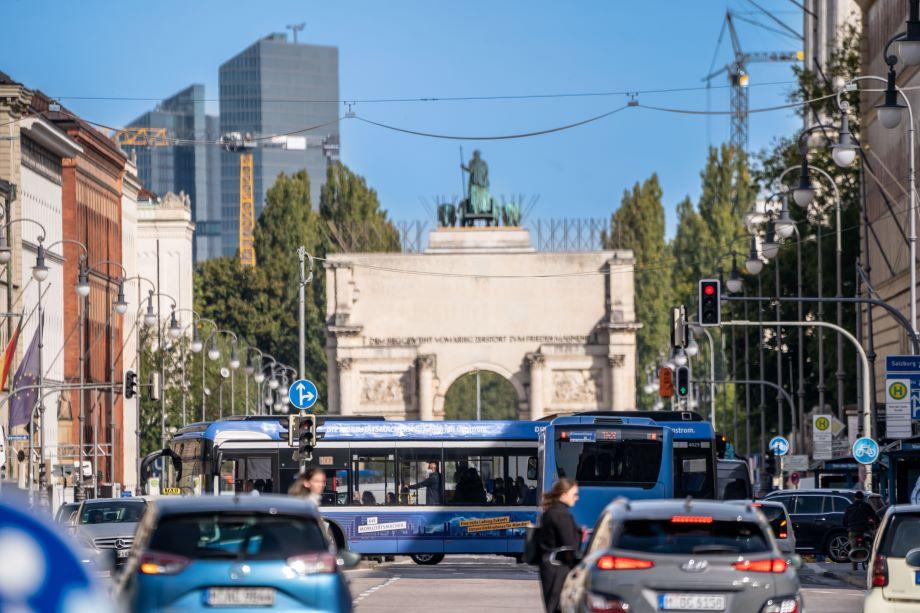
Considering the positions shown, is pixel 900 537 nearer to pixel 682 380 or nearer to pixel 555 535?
pixel 555 535

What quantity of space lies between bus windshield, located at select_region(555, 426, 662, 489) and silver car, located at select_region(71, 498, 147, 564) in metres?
6.99

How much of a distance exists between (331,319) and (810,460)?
4308 centimetres

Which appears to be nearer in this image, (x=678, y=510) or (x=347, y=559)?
(x=678, y=510)

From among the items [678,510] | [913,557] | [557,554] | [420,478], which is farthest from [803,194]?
[678,510]

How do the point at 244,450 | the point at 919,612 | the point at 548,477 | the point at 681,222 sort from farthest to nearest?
the point at 681,222 < the point at 244,450 < the point at 548,477 < the point at 919,612

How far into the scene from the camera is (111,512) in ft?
105

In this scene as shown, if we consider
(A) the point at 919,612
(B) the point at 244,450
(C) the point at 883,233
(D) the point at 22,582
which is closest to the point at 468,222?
(C) the point at 883,233

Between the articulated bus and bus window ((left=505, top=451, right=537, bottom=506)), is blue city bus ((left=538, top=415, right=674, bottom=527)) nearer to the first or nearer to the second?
the articulated bus

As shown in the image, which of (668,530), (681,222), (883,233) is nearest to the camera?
(668,530)

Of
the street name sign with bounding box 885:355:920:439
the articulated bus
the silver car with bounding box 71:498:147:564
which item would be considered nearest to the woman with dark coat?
the silver car with bounding box 71:498:147:564

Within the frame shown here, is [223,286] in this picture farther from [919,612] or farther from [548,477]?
[919,612]

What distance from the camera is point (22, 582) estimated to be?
13.2 feet

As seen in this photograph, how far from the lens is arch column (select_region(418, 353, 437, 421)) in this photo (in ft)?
340

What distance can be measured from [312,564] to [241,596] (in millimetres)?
470
